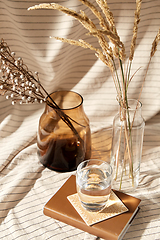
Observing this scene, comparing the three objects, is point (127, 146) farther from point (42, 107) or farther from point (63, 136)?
point (42, 107)

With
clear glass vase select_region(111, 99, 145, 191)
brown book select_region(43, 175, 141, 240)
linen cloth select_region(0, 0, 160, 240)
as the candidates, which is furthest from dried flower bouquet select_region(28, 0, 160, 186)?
linen cloth select_region(0, 0, 160, 240)

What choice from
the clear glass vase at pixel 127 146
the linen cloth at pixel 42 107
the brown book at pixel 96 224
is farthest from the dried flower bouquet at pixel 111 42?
the linen cloth at pixel 42 107

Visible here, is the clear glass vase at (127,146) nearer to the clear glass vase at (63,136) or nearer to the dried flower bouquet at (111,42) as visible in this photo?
the dried flower bouquet at (111,42)

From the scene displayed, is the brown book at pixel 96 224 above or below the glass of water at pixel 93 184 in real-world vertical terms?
below

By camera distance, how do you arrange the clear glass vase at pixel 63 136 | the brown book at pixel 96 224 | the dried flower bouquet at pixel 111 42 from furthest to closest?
the clear glass vase at pixel 63 136 < the brown book at pixel 96 224 < the dried flower bouquet at pixel 111 42

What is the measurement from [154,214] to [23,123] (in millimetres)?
696

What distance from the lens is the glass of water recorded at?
2.66 feet

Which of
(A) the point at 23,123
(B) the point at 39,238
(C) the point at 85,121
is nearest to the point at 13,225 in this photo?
(B) the point at 39,238

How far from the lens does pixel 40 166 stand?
3.54 ft

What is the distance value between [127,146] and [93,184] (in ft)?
0.50

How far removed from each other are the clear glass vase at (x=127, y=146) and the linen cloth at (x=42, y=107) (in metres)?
0.06

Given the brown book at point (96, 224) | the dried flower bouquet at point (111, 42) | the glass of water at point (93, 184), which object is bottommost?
the brown book at point (96, 224)

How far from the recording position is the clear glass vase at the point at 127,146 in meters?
0.87

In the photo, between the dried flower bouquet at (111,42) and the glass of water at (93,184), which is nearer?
the dried flower bouquet at (111,42)
